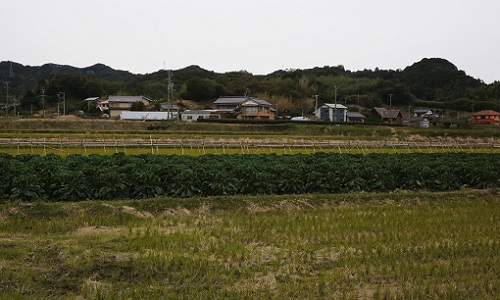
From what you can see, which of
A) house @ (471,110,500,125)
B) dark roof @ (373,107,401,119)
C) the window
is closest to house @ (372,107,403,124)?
dark roof @ (373,107,401,119)

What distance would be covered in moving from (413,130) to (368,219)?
43.5m

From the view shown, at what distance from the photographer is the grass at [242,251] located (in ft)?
23.7

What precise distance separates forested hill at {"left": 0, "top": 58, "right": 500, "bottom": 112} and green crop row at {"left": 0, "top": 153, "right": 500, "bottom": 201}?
187 ft

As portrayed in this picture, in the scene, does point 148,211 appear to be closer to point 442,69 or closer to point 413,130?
point 413,130

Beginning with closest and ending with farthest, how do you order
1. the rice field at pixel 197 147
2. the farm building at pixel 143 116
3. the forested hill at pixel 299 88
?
the rice field at pixel 197 147
the farm building at pixel 143 116
the forested hill at pixel 299 88

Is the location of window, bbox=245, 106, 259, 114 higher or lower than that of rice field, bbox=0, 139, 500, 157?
higher

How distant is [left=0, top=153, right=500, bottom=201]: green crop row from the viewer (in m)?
13.1

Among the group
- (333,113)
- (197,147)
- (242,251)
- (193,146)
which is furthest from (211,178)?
(333,113)

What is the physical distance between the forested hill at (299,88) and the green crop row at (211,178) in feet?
187

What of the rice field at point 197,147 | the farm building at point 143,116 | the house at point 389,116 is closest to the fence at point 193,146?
the rice field at point 197,147

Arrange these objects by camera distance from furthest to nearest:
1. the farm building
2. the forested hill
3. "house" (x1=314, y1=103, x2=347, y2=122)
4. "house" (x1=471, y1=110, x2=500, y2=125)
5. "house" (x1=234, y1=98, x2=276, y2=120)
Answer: the forested hill → "house" (x1=471, y1=110, x2=500, y2=125) → "house" (x1=314, y1=103, x2=347, y2=122) → "house" (x1=234, y1=98, x2=276, y2=120) → the farm building

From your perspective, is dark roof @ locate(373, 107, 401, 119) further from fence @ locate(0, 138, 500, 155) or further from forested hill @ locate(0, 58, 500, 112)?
fence @ locate(0, 138, 500, 155)

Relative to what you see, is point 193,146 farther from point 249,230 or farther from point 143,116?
point 143,116

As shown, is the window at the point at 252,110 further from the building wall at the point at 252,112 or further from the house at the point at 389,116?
the house at the point at 389,116
